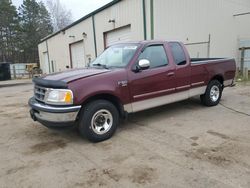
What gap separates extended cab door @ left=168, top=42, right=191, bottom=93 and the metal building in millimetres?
5481

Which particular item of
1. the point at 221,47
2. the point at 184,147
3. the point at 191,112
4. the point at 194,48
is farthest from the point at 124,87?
the point at 221,47

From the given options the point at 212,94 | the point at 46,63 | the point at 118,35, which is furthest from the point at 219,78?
the point at 46,63

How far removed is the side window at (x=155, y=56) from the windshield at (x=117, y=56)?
27 cm

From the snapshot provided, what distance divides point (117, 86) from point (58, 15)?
58903mm

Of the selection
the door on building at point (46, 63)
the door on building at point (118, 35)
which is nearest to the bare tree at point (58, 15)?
the door on building at point (46, 63)

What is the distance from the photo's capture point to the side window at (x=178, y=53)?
6032 millimetres

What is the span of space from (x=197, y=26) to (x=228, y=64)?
23.0 feet

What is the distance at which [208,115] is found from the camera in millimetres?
6184

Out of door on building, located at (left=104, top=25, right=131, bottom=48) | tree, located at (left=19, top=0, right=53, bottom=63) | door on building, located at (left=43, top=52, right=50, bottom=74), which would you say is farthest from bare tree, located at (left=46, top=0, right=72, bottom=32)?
door on building, located at (left=104, top=25, right=131, bottom=48)

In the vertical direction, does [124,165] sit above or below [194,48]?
below

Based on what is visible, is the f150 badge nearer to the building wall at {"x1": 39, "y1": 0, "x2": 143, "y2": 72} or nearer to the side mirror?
the side mirror

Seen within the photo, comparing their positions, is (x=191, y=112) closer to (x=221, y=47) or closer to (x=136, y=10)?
(x=136, y=10)

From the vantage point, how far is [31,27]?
49.6 m

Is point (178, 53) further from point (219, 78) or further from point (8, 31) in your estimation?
point (8, 31)
